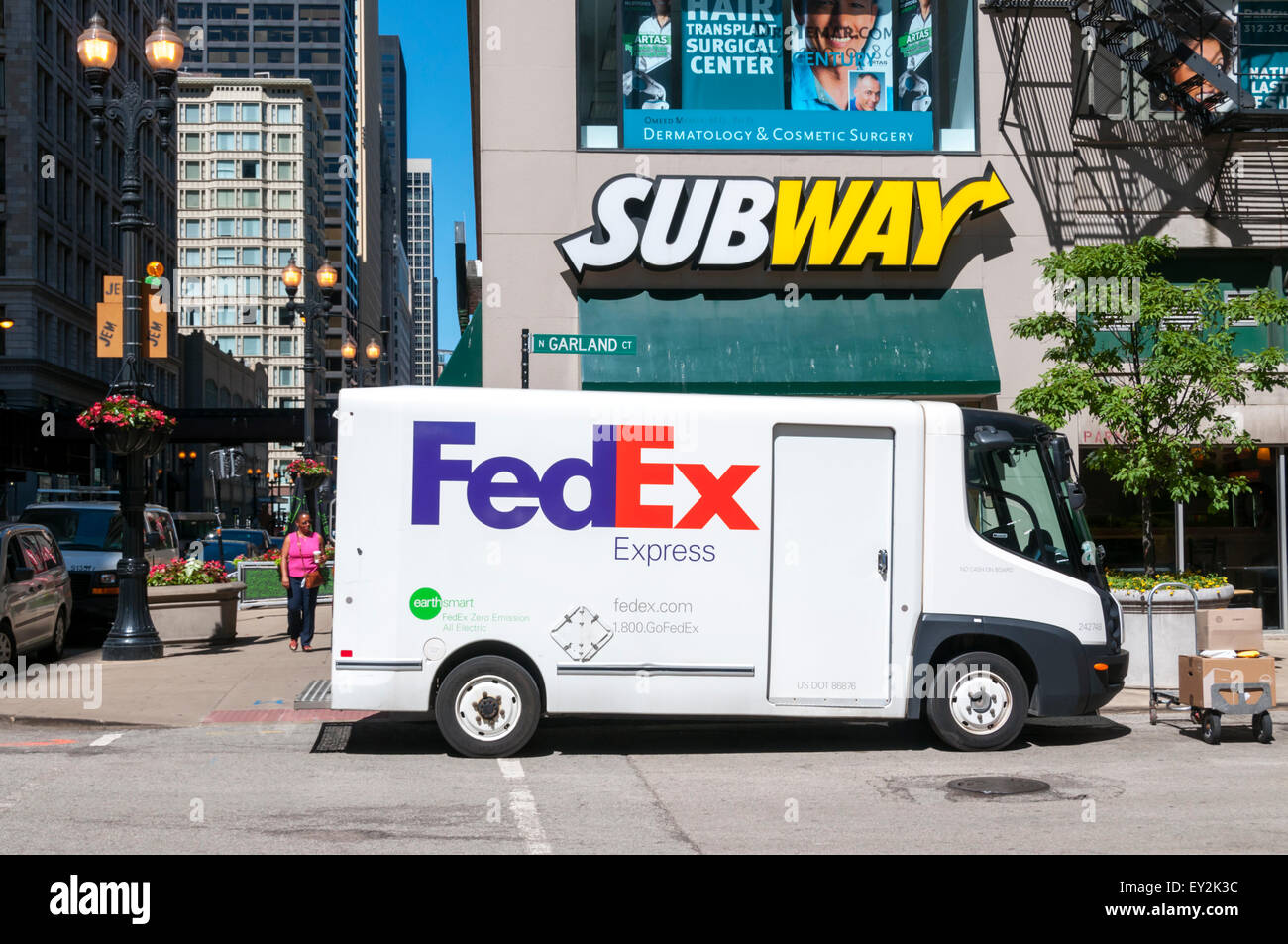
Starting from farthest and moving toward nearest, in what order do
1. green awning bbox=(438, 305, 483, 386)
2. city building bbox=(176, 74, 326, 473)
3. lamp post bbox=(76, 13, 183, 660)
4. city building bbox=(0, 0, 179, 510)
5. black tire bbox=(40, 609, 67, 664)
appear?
1. city building bbox=(176, 74, 326, 473)
2. city building bbox=(0, 0, 179, 510)
3. green awning bbox=(438, 305, 483, 386)
4. black tire bbox=(40, 609, 67, 664)
5. lamp post bbox=(76, 13, 183, 660)

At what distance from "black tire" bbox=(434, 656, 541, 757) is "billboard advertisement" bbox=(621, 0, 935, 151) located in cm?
1134

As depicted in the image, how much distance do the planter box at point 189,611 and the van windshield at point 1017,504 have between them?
1145cm

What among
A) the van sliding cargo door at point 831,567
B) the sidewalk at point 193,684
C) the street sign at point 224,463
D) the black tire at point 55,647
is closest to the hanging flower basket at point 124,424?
the black tire at point 55,647

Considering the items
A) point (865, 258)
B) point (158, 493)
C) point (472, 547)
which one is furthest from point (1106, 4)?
point (158, 493)

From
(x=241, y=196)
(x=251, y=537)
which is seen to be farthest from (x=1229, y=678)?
(x=241, y=196)

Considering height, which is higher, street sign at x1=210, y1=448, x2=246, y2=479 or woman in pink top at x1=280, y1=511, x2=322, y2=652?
street sign at x1=210, y1=448, x2=246, y2=479

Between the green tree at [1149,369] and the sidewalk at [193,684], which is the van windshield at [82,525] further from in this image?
the green tree at [1149,369]

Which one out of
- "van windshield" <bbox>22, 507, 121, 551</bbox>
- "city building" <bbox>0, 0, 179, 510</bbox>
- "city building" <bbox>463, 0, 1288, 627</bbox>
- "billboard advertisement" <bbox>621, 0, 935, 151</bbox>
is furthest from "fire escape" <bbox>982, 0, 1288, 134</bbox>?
"city building" <bbox>0, 0, 179, 510</bbox>

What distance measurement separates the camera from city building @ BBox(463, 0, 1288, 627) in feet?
63.2

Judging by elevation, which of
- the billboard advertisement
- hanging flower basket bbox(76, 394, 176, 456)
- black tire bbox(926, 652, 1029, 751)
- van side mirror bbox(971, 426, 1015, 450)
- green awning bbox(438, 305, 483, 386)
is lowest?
black tire bbox(926, 652, 1029, 751)

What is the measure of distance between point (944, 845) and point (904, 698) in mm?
3241

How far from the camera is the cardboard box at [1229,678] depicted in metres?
11.1

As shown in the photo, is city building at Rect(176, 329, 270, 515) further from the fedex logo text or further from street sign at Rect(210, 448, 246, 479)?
the fedex logo text
